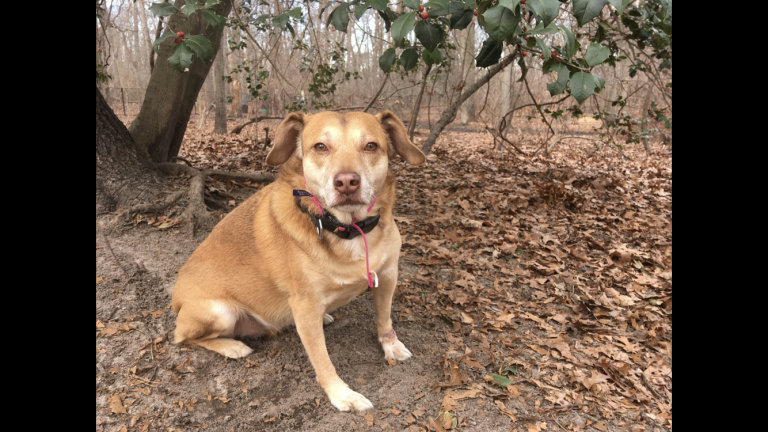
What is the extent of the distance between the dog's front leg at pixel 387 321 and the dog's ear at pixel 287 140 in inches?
42.2

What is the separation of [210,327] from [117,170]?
2724 millimetres

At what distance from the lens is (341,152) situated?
2436mm

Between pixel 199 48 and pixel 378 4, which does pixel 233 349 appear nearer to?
pixel 199 48

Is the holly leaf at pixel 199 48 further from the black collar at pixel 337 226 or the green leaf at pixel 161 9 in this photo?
the black collar at pixel 337 226

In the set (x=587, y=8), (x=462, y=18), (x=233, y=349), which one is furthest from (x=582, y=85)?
(x=233, y=349)

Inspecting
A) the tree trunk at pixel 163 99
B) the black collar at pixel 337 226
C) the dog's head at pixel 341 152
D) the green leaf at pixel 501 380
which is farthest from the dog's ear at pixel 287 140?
the tree trunk at pixel 163 99

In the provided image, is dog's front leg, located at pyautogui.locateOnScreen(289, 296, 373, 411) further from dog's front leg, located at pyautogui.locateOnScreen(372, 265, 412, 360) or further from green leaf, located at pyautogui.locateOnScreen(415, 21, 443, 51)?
green leaf, located at pyautogui.locateOnScreen(415, 21, 443, 51)

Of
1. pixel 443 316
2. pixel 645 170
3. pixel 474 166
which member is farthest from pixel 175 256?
pixel 645 170

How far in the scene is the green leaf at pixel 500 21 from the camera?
2078 mm

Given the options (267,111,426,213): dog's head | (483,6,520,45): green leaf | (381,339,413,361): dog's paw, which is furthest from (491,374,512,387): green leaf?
(483,6,520,45): green leaf

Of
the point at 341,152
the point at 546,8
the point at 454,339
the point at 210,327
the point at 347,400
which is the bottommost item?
the point at 347,400

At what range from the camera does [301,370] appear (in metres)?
2.96

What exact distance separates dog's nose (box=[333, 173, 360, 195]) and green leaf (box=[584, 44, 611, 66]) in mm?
1430

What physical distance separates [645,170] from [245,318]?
8.76 metres
